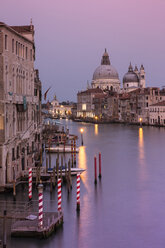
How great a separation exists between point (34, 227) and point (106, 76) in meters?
122

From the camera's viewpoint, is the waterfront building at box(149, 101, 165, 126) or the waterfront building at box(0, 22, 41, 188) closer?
the waterfront building at box(0, 22, 41, 188)

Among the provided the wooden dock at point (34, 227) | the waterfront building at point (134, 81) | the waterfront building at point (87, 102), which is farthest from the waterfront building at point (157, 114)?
the wooden dock at point (34, 227)

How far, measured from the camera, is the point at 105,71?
13238 centimetres

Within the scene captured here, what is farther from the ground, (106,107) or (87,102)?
(87,102)

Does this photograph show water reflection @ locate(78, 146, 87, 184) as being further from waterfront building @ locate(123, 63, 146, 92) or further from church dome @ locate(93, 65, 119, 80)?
church dome @ locate(93, 65, 119, 80)

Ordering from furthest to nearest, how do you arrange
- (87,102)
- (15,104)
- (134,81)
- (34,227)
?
(134,81)
(87,102)
(15,104)
(34,227)

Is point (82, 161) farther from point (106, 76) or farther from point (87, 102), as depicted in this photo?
point (106, 76)

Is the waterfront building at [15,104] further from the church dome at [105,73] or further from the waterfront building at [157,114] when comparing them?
the church dome at [105,73]

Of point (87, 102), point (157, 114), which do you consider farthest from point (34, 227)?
point (87, 102)

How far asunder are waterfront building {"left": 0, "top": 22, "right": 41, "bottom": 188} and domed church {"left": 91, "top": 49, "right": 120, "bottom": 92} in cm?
11243

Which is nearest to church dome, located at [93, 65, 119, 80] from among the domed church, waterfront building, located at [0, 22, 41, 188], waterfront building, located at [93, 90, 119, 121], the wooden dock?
the domed church

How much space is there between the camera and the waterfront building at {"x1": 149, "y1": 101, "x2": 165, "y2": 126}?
64250 millimetres

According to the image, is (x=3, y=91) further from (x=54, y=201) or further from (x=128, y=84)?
(x=128, y=84)

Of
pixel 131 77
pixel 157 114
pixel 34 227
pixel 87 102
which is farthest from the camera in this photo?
pixel 131 77
